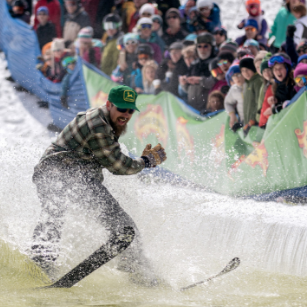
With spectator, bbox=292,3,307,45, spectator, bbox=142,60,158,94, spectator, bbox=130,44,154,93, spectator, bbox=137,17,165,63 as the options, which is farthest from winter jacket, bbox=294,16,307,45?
spectator, bbox=137,17,165,63

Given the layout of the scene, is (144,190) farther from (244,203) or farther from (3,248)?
(3,248)

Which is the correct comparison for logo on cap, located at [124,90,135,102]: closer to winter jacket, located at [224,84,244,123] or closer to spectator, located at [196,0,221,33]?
winter jacket, located at [224,84,244,123]

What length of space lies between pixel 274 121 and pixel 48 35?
20.4 ft

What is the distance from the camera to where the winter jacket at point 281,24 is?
6.99 meters

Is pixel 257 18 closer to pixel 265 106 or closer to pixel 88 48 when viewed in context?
pixel 265 106

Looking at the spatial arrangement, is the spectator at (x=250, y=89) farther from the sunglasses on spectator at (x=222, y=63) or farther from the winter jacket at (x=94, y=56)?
the winter jacket at (x=94, y=56)

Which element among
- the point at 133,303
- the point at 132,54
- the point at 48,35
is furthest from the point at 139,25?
the point at 133,303

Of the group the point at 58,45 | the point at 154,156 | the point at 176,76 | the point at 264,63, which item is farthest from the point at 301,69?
the point at 58,45

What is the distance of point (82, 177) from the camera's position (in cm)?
367

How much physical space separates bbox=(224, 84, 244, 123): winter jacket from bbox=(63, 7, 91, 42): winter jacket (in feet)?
14.7

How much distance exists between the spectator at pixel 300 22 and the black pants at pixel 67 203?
3.88 metres

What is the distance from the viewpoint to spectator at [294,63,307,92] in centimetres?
498

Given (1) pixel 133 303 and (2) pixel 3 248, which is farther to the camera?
(2) pixel 3 248

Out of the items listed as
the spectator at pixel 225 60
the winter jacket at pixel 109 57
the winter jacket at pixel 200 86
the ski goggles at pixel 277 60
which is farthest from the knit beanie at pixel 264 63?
the winter jacket at pixel 109 57
